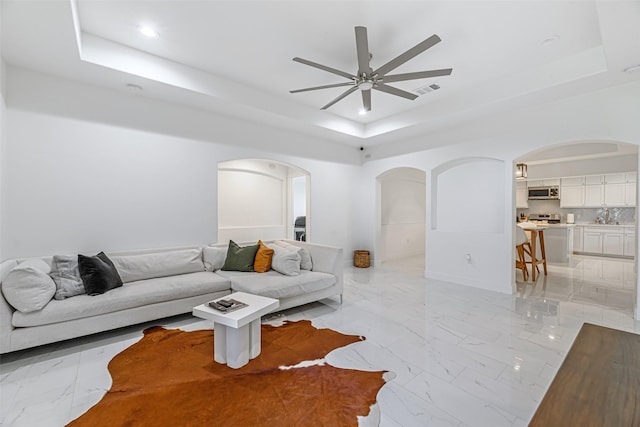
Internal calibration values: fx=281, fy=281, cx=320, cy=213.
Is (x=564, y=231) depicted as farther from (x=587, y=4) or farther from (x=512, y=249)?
(x=587, y=4)

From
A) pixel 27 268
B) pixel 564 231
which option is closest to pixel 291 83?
pixel 27 268

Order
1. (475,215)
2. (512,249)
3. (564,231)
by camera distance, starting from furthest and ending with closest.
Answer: (564,231), (475,215), (512,249)

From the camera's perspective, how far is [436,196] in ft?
18.3

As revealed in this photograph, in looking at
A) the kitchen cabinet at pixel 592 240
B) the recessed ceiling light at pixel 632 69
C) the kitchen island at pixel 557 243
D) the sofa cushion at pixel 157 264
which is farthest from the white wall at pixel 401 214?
the kitchen cabinet at pixel 592 240

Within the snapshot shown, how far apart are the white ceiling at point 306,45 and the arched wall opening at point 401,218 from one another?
2962 millimetres

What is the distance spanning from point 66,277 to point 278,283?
2175 millimetres

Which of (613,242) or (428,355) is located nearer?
(428,355)

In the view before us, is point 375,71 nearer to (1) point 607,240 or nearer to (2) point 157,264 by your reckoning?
(2) point 157,264

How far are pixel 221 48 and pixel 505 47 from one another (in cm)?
326

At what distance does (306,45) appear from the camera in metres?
3.20

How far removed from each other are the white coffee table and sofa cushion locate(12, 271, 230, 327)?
2.89 ft

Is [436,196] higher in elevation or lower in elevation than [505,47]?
lower

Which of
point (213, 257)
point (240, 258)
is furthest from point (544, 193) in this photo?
point (213, 257)

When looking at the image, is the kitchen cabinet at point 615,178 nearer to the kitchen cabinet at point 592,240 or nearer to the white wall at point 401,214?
the kitchen cabinet at point 592,240
